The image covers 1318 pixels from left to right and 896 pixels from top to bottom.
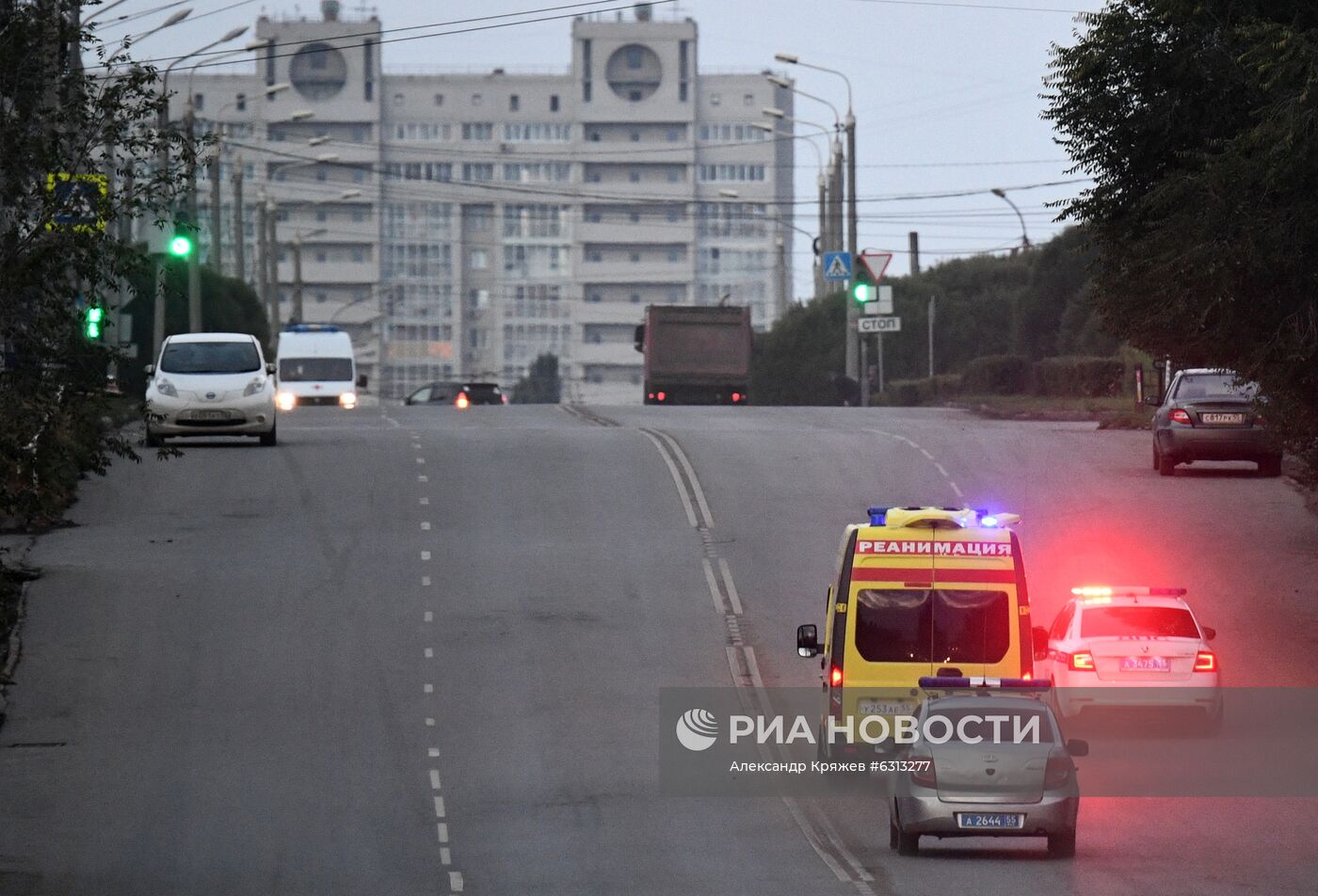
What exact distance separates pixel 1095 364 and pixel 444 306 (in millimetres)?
145279

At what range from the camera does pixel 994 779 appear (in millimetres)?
13641

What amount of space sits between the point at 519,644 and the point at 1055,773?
9662 mm

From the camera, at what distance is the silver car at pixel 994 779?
Result: 1359 centimetres

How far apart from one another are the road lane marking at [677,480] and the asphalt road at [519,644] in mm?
95

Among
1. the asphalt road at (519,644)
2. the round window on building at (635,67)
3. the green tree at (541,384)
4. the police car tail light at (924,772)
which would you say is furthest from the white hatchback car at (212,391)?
the round window on building at (635,67)

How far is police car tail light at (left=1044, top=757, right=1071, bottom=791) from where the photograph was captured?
1359 cm

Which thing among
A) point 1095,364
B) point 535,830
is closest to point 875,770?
point 535,830

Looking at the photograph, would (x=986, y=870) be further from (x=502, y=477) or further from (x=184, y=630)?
(x=502, y=477)

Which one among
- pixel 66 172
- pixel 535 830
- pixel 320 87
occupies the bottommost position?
pixel 535 830

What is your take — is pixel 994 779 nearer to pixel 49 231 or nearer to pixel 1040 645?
pixel 1040 645

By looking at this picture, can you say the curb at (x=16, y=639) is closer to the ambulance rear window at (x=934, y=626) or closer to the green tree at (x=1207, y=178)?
the ambulance rear window at (x=934, y=626)

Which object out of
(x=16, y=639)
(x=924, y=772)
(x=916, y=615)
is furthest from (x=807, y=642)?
(x=16, y=639)

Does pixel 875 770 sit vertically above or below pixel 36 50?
below

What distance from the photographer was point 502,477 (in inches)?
1228
